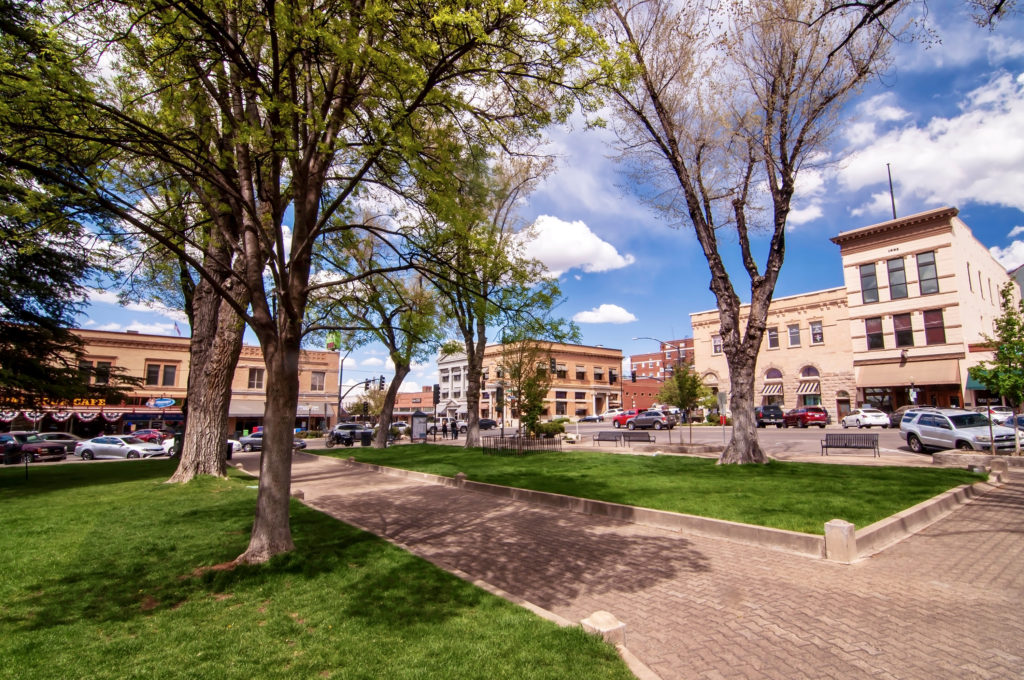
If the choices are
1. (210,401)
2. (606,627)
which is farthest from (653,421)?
(606,627)

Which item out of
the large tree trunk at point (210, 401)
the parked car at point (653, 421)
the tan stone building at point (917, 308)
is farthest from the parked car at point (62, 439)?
the tan stone building at point (917, 308)

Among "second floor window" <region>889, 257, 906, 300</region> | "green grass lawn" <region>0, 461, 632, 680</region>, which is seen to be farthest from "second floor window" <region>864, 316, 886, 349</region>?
"green grass lawn" <region>0, 461, 632, 680</region>

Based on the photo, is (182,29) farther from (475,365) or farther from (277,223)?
(475,365)

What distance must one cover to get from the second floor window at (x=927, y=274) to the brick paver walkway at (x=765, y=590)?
38.5 m

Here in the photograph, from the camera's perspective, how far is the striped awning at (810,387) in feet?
153

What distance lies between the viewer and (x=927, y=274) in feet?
131

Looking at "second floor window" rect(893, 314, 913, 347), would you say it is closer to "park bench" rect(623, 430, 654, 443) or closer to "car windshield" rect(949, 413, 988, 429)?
"car windshield" rect(949, 413, 988, 429)

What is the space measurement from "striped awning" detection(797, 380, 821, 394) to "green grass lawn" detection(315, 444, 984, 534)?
35.5 metres

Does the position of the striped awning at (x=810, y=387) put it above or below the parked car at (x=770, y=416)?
above

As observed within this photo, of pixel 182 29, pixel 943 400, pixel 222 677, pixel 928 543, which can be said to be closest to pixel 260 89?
pixel 182 29

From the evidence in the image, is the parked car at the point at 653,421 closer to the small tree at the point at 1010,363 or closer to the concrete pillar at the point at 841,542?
the small tree at the point at 1010,363

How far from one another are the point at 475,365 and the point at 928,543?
19.2 metres

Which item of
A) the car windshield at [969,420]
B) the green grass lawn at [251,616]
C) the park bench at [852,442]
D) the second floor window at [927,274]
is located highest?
the second floor window at [927,274]

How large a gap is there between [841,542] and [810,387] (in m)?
46.5
